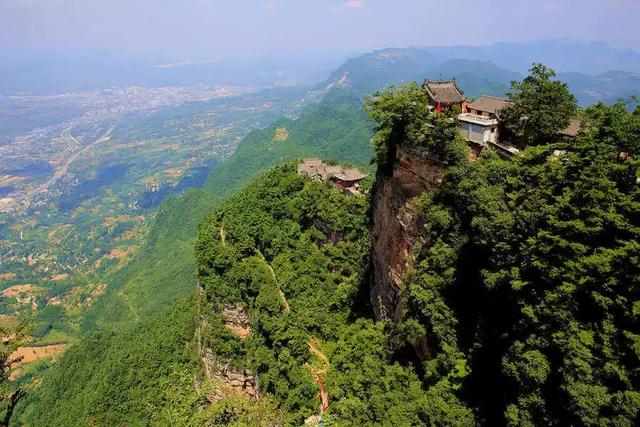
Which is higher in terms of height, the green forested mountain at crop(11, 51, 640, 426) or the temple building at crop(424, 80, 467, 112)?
the temple building at crop(424, 80, 467, 112)

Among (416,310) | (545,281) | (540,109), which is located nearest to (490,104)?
(540,109)

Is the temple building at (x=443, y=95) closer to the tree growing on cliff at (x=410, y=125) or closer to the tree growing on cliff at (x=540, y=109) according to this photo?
the tree growing on cliff at (x=410, y=125)

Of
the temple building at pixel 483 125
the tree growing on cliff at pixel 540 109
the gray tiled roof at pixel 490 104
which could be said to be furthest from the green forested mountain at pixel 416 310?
the gray tiled roof at pixel 490 104

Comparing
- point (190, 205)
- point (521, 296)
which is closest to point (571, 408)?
point (521, 296)

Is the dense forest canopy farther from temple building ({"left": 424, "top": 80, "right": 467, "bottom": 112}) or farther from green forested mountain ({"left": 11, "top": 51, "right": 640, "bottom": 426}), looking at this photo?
temple building ({"left": 424, "top": 80, "right": 467, "bottom": 112})

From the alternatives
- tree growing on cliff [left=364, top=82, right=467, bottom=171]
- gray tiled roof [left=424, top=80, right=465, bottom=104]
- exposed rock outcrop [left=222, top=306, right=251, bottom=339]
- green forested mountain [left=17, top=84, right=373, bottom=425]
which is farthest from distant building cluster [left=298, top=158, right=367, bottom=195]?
green forested mountain [left=17, top=84, right=373, bottom=425]

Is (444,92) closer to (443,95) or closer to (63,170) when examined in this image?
(443,95)
